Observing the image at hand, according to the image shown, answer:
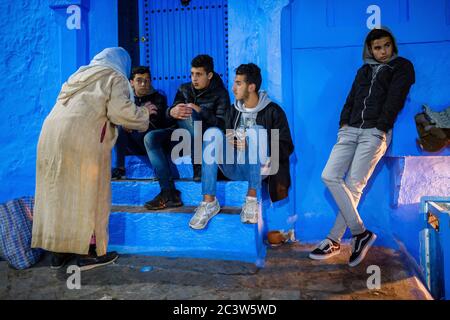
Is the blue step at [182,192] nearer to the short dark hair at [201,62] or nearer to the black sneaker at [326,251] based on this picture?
the black sneaker at [326,251]

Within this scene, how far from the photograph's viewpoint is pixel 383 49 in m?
3.64

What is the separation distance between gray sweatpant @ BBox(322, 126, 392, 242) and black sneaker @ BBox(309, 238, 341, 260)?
67 mm

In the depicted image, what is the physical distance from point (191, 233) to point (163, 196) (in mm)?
542

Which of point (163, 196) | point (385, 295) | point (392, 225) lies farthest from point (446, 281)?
point (163, 196)

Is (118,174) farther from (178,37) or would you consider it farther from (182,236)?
(178,37)

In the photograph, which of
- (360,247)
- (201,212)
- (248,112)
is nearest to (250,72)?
(248,112)

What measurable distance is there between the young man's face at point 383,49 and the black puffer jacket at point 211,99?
1.63 meters

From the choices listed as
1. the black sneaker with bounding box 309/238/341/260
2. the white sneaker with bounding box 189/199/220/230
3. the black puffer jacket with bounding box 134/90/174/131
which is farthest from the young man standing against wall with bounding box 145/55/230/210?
the black sneaker with bounding box 309/238/341/260

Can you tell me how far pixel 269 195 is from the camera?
4102mm

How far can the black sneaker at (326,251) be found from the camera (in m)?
3.58

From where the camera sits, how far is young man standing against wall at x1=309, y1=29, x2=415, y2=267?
11.3ft

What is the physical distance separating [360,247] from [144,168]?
8.81 ft

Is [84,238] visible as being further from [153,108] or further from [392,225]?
[392,225]

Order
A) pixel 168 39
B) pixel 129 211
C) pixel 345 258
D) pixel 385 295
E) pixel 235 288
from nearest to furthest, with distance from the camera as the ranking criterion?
1. pixel 385 295
2. pixel 235 288
3. pixel 345 258
4. pixel 129 211
5. pixel 168 39
